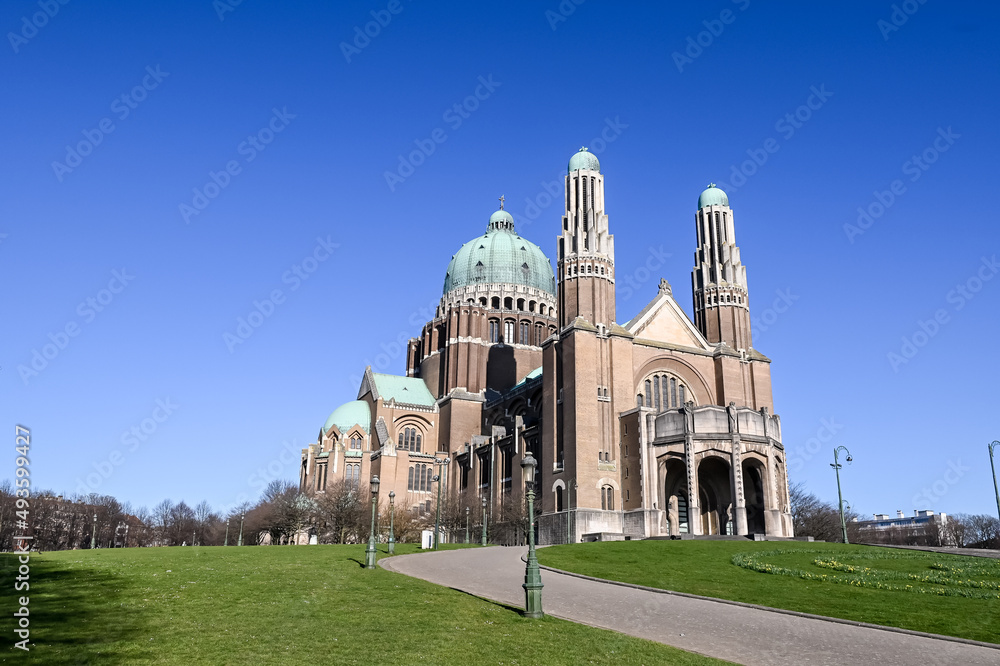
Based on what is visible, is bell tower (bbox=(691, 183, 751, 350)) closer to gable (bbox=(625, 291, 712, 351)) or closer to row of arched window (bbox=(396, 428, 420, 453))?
gable (bbox=(625, 291, 712, 351))

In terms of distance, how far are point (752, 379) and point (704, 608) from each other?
44684 millimetres

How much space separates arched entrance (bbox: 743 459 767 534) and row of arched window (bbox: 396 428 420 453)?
3731 cm

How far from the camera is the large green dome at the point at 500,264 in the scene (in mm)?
89125

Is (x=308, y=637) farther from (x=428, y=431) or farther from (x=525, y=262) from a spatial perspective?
(x=525, y=262)

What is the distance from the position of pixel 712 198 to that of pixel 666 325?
12.6 meters

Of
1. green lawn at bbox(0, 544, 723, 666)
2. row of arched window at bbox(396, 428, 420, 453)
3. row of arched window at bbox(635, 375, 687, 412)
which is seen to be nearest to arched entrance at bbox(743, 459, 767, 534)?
→ row of arched window at bbox(635, 375, 687, 412)

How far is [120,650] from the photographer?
1306 centimetres

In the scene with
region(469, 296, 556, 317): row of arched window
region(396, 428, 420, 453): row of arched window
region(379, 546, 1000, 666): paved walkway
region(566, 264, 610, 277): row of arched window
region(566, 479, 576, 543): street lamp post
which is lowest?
region(379, 546, 1000, 666): paved walkway

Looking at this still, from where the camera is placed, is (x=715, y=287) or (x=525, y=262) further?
(x=525, y=262)

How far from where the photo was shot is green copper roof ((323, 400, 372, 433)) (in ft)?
266

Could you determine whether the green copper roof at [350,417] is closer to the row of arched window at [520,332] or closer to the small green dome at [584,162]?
the row of arched window at [520,332]

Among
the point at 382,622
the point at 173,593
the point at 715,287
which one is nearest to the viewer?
the point at 382,622

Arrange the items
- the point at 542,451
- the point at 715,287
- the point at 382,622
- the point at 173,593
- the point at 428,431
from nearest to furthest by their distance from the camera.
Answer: the point at 382,622
the point at 173,593
the point at 542,451
the point at 715,287
the point at 428,431

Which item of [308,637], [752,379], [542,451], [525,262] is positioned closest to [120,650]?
[308,637]
